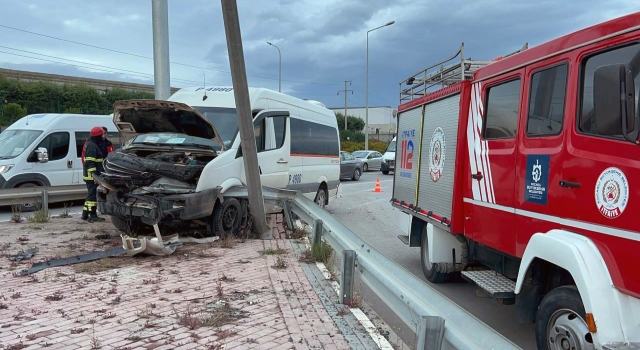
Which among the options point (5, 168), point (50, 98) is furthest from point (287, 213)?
point (50, 98)

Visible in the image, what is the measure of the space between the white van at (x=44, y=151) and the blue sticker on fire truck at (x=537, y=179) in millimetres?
10316

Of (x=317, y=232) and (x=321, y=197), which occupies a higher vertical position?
(x=317, y=232)

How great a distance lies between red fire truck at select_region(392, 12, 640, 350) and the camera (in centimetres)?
319

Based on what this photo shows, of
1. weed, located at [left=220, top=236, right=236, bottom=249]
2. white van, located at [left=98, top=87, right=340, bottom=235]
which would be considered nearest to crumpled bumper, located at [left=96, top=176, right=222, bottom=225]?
white van, located at [left=98, top=87, right=340, bottom=235]

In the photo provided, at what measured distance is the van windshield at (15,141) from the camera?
37.6 feet

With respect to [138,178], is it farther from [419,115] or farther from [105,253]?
[419,115]

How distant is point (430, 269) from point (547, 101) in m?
Answer: 3.02

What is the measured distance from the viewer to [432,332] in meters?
3.06

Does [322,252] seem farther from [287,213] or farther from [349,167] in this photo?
[349,167]

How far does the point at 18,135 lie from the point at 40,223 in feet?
12.4

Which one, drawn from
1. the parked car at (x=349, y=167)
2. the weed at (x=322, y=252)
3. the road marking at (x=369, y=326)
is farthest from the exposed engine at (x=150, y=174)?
the parked car at (x=349, y=167)

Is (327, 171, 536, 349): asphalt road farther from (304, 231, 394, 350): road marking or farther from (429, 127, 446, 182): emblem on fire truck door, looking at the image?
(429, 127, 446, 182): emblem on fire truck door

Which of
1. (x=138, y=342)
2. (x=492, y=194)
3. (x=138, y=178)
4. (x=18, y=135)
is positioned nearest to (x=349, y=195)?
(x=18, y=135)

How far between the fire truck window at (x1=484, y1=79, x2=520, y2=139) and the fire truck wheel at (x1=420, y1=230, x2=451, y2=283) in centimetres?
199
